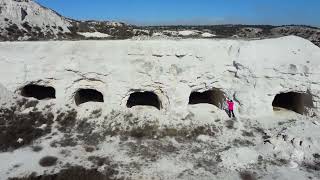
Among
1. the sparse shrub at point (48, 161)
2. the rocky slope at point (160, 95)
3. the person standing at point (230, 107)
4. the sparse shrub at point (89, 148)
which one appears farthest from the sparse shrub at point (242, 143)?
the sparse shrub at point (48, 161)

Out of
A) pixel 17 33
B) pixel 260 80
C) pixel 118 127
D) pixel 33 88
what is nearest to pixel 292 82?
pixel 260 80

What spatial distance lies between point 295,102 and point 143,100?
952cm

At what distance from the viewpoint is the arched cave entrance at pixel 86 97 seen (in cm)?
2045

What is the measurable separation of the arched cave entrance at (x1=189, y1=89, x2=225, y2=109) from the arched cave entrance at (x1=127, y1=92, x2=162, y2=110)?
2431 mm

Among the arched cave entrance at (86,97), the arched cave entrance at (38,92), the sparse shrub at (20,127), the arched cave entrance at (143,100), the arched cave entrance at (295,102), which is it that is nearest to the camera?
the sparse shrub at (20,127)

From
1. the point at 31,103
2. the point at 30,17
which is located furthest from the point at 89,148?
the point at 30,17

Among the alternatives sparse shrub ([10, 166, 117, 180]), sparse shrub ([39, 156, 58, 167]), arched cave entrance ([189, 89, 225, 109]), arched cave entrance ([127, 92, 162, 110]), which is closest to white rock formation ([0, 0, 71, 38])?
arched cave entrance ([127, 92, 162, 110])

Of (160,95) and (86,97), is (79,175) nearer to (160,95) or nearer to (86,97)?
(160,95)

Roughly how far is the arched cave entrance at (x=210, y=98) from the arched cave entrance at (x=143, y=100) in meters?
2.43

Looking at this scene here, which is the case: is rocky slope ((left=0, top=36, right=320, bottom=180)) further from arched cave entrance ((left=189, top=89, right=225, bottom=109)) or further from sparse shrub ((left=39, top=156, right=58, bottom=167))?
sparse shrub ((left=39, top=156, right=58, bottom=167))

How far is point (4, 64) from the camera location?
1958 centimetres

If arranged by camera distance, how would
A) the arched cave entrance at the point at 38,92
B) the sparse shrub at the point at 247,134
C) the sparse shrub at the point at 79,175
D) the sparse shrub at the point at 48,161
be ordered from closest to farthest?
the sparse shrub at the point at 79,175, the sparse shrub at the point at 48,161, the sparse shrub at the point at 247,134, the arched cave entrance at the point at 38,92

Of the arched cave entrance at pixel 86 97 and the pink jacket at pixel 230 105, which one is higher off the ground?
the pink jacket at pixel 230 105

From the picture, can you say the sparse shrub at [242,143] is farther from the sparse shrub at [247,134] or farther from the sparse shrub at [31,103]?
the sparse shrub at [31,103]
